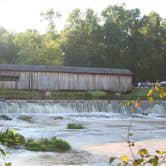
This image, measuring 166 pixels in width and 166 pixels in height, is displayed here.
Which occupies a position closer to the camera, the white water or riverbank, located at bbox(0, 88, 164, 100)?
the white water

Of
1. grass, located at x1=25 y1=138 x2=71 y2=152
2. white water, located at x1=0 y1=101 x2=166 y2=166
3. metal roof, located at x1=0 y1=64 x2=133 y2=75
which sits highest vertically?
metal roof, located at x1=0 y1=64 x2=133 y2=75

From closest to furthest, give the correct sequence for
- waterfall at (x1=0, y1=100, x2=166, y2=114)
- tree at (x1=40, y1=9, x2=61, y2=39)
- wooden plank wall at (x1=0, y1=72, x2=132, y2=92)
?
waterfall at (x1=0, y1=100, x2=166, y2=114), wooden plank wall at (x1=0, y1=72, x2=132, y2=92), tree at (x1=40, y1=9, x2=61, y2=39)

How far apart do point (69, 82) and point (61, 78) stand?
77cm

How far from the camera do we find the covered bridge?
36.1 metres

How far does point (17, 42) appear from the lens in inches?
1797

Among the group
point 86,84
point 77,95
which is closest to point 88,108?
point 77,95

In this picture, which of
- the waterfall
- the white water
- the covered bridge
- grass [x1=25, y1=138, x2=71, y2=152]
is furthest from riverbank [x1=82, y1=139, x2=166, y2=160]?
the covered bridge

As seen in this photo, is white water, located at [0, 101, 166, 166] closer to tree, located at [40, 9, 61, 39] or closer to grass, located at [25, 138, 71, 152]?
grass, located at [25, 138, 71, 152]

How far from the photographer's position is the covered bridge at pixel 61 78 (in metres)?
36.1

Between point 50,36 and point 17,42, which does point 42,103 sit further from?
point 50,36

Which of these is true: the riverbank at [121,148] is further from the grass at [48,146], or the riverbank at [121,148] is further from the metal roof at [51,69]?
the metal roof at [51,69]

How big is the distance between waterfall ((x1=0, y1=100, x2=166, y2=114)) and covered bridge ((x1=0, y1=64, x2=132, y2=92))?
697 centimetres

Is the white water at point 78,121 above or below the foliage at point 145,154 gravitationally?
below

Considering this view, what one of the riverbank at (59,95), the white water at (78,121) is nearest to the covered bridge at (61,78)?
the riverbank at (59,95)
